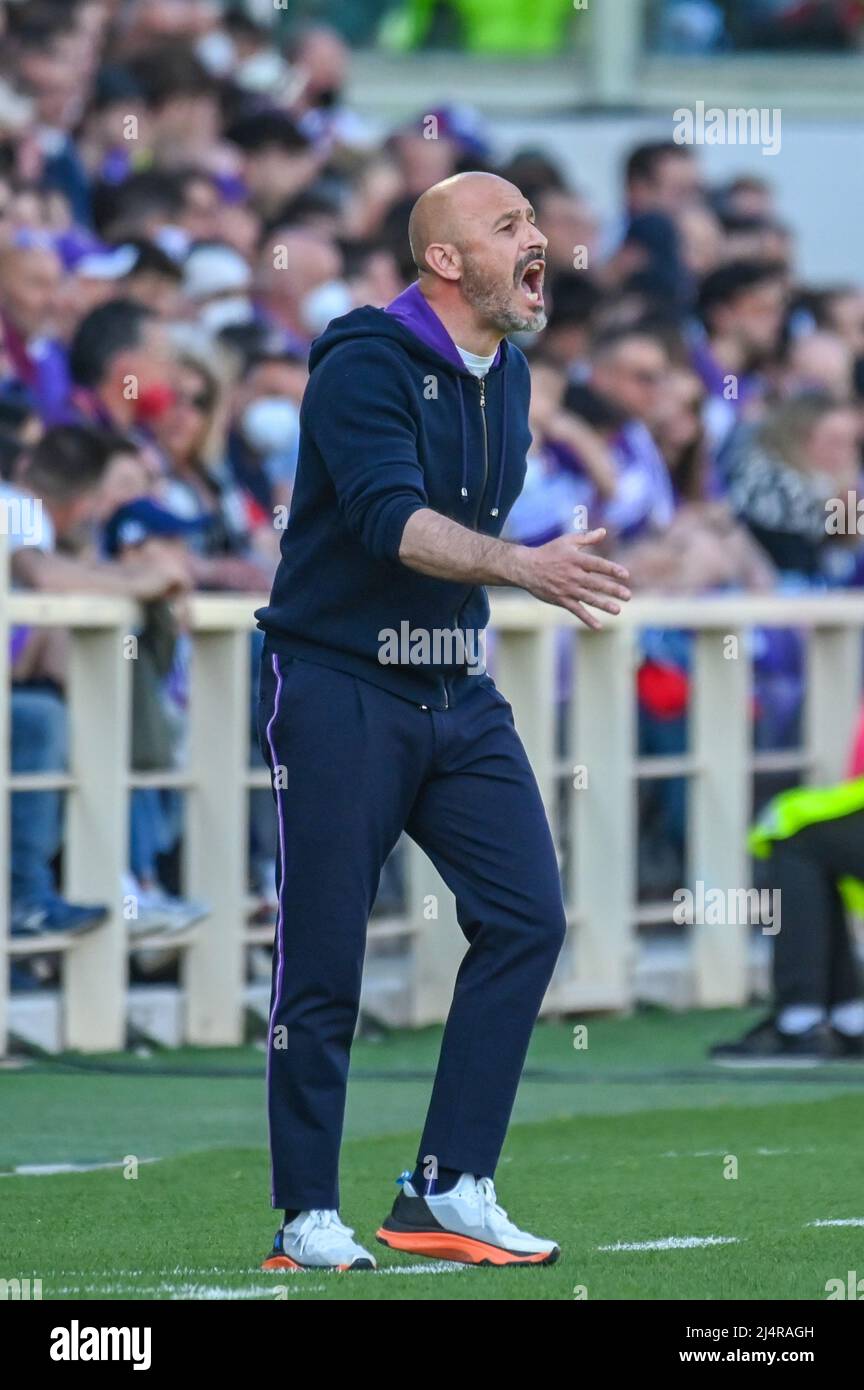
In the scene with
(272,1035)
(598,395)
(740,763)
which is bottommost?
(272,1035)

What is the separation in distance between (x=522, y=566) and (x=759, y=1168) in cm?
252

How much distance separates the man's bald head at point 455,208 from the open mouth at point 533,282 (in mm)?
117

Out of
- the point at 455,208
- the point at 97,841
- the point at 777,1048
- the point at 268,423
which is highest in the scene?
the point at 268,423

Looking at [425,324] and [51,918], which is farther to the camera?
[51,918]

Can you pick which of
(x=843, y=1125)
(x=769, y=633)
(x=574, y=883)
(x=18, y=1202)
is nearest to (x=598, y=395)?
(x=769, y=633)

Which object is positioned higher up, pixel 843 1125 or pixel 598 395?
pixel 598 395

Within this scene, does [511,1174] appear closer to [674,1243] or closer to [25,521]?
[674,1243]

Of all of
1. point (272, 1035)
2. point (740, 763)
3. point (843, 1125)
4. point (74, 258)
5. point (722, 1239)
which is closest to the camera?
point (272, 1035)

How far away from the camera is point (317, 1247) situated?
18.5 feet

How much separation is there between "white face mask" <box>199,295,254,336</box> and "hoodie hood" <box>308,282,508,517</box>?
16.9 feet

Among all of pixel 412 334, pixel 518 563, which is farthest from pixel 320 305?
pixel 518 563

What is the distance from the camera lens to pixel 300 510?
5.73m

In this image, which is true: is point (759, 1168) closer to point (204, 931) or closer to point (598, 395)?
point (204, 931)

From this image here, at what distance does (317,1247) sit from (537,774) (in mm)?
5244
